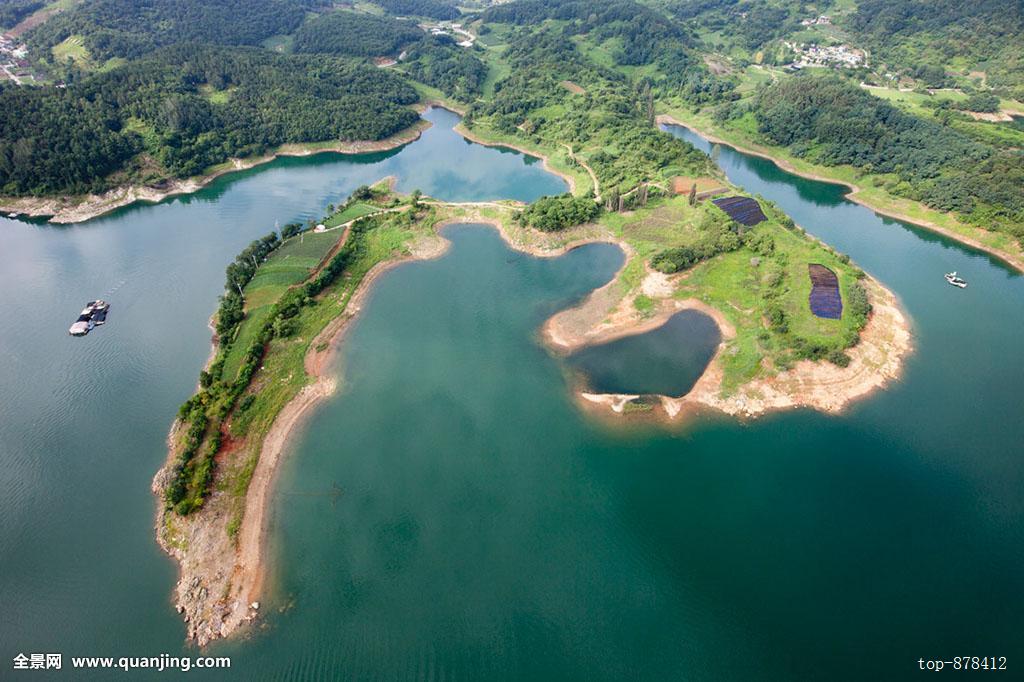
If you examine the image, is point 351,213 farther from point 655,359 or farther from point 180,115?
point 655,359

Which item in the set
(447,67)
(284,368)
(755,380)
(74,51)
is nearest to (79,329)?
(284,368)

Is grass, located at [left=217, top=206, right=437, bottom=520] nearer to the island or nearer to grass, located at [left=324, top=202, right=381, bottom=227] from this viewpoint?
the island

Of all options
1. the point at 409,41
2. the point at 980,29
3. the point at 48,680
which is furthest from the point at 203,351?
the point at 980,29

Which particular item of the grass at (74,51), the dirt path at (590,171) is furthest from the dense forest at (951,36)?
the grass at (74,51)

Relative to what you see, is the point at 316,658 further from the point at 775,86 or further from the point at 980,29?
Result: the point at 980,29

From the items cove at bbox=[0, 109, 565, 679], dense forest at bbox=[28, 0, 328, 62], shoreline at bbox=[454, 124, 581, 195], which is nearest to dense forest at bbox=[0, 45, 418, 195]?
cove at bbox=[0, 109, 565, 679]

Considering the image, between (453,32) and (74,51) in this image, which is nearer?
(74,51)
